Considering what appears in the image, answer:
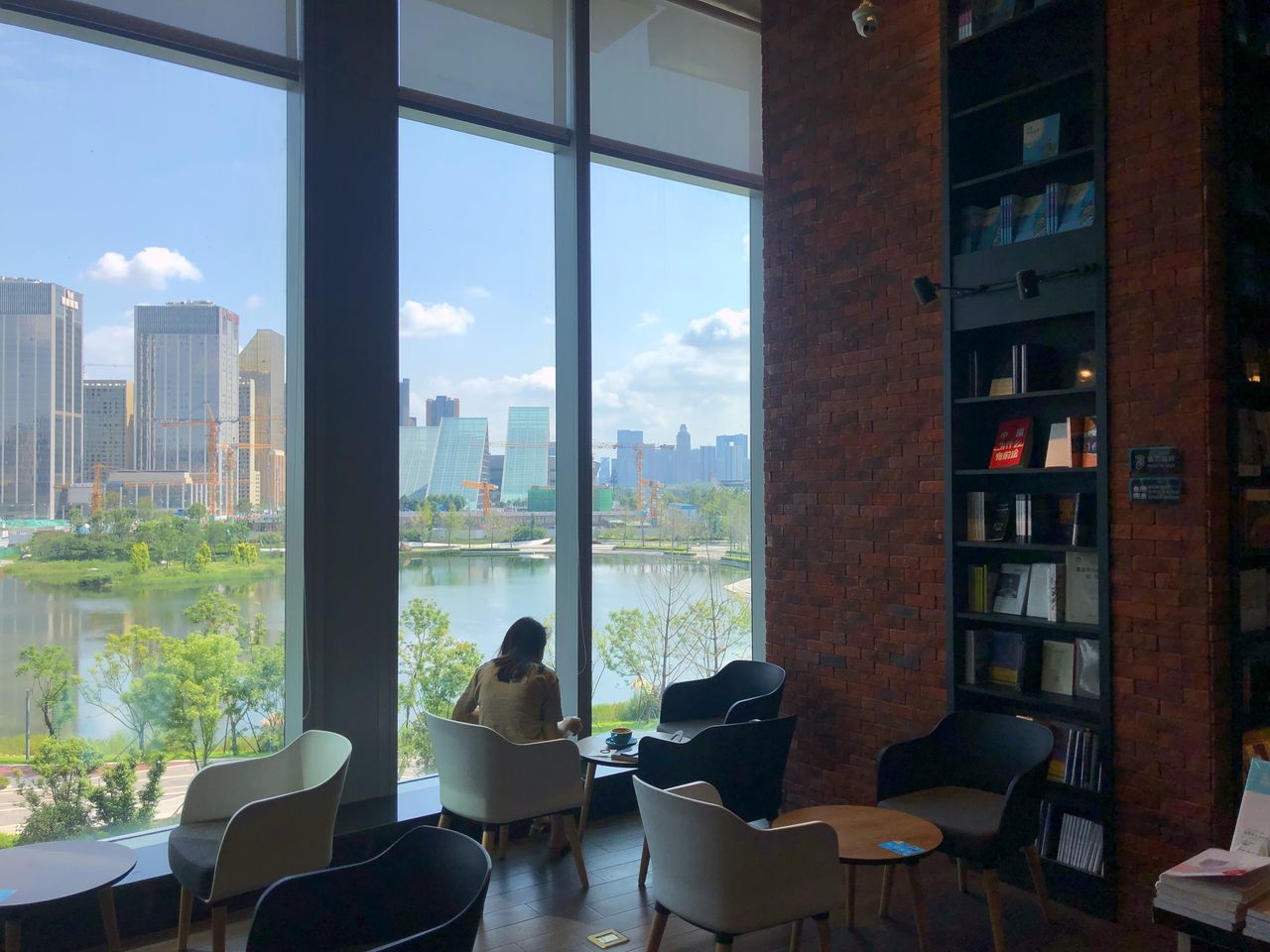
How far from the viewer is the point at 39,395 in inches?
171

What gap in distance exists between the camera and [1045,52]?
4574mm

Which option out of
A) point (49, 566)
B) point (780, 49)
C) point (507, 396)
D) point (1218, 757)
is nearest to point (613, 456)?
point (507, 396)

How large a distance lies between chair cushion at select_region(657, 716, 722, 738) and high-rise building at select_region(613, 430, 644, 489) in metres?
1.54

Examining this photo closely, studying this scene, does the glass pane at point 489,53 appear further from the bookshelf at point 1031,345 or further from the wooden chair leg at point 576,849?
the wooden chair leg at point 576,849

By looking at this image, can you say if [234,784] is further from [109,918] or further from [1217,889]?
[1217,889]

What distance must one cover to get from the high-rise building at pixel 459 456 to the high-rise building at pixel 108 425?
1538mm

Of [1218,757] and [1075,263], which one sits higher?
[1075,263]

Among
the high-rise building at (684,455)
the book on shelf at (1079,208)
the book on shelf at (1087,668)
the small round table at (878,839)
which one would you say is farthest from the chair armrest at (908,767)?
the high-rise building at (684,455)

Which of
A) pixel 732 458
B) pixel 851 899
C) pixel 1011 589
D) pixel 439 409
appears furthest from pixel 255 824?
pixel 732 458

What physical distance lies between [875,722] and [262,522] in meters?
3.41

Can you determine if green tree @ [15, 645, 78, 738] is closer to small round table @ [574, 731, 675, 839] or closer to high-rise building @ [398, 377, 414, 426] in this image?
high-rise building @ [398, 377, 414, 426]

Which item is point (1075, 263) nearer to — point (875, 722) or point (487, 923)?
point (875, 722)

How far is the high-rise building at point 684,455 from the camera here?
21.0 ft

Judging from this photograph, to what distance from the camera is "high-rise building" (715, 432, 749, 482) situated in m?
6.58
